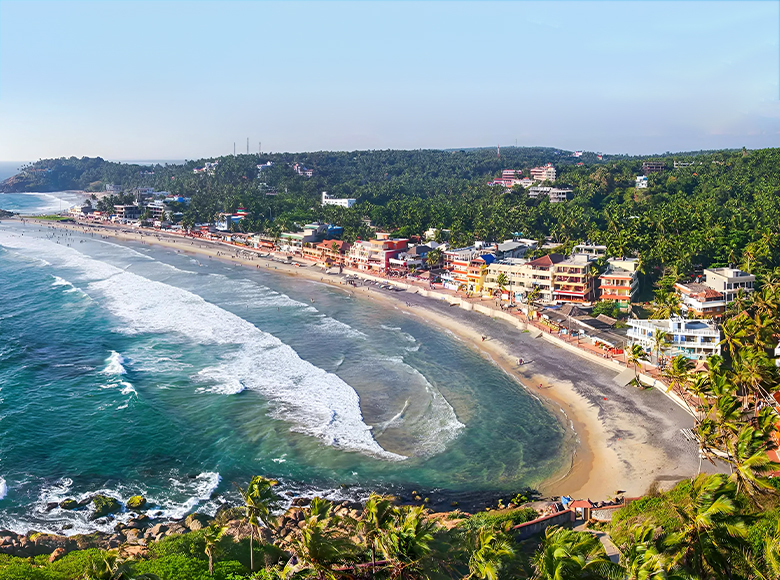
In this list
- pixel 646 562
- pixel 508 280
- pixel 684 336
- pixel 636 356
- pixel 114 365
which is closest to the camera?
pixel 646 562

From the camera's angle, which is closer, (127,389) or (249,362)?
(127,389)

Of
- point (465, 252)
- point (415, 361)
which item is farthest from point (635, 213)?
point (415, 361)

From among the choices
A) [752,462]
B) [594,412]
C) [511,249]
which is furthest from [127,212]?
[752,462]

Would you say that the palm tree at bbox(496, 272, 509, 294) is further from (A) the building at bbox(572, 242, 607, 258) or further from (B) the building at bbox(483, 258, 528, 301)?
(A) the building at bbox(572, 242, 607, 258)

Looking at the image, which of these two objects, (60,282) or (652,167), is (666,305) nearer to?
(60,282)

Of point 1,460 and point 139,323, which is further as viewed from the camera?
point 139,323

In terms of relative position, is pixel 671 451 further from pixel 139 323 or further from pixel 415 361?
pixel 139 323
